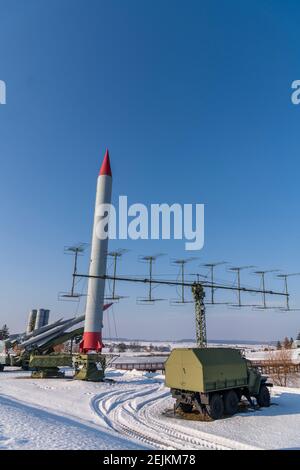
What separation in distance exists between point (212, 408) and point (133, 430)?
3.55 meters

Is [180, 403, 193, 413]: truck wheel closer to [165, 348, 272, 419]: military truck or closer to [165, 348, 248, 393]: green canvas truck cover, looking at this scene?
[165, 348, 272, 419]: military truck

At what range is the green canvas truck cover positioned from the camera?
13.9 m

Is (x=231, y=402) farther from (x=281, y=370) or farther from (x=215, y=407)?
(x=281, y=370)

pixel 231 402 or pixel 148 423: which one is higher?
pixel 231 402

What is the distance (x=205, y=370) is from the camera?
13867mm

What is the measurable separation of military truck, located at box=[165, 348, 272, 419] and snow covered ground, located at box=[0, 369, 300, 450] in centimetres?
65

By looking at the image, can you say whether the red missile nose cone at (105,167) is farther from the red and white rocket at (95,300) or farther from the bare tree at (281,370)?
the bare tree at (281,370)

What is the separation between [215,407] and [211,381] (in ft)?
3.21

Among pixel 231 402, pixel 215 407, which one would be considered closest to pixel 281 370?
pixel 231 402

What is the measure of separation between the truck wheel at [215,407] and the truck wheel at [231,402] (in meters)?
0.43

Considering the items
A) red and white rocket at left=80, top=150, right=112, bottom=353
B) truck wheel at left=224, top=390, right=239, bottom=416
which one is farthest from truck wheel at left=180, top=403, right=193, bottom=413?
red and white rocket at left=80, top=150, right=112, bottom=353

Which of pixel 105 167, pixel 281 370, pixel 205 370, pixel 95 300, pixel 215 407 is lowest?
pixel 281 370
